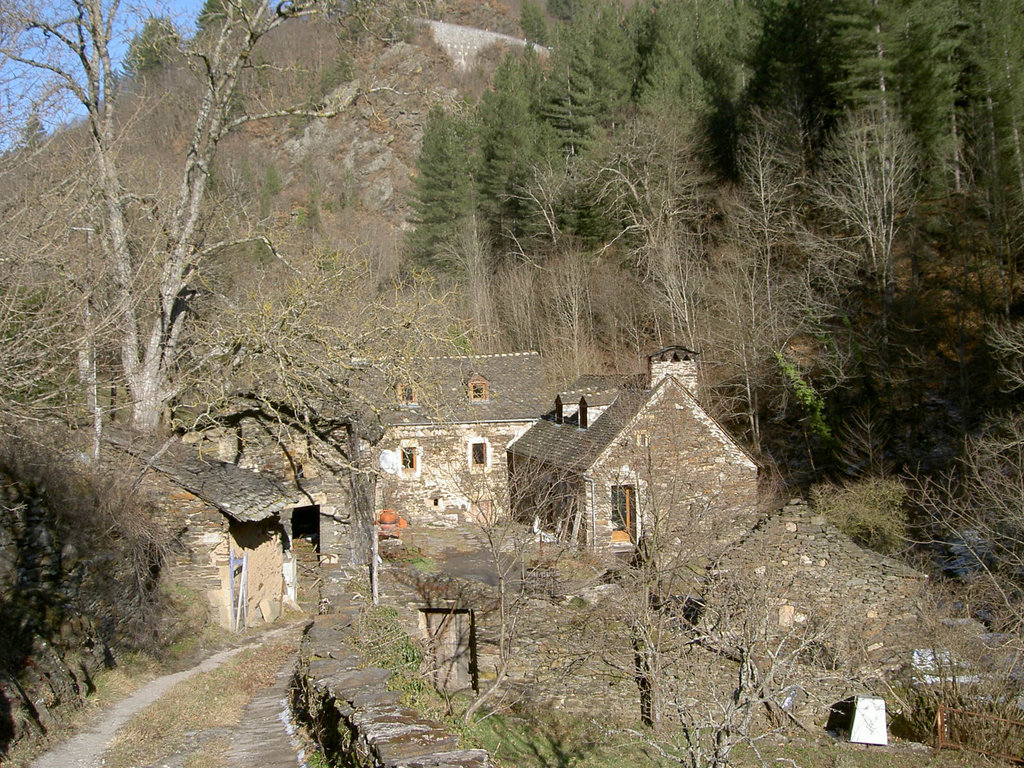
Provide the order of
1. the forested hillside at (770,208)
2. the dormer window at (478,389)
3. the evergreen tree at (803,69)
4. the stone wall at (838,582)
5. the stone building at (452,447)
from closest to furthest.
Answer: the stone wall at (838,582) → the forested hillside at (770,208) → the stone building at (452,447) → the dormer window at (478,389) → the evergreen tree at (803,69)

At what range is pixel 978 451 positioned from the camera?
20.6m

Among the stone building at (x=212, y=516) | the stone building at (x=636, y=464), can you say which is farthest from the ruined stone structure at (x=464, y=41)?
the stone building at (x=212, y=516)

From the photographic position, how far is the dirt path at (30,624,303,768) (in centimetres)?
755

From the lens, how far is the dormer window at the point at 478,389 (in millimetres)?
31188

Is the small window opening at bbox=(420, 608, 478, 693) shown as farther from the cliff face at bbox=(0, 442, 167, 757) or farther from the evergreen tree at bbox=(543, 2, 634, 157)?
the evergreen tree at bbox=(543, 2, 634, 157)

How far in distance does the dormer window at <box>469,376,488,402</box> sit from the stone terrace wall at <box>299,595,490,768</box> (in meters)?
21.0

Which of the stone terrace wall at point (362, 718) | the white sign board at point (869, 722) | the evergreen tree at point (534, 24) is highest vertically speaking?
the evergreen tree at point (534, 24)

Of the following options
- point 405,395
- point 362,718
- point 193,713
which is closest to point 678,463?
point 405,395

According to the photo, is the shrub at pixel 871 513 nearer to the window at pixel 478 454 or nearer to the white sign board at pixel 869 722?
the white sign board at pixel 869 722

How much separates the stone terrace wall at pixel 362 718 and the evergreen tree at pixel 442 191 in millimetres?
37649

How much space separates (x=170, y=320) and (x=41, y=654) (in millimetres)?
9689

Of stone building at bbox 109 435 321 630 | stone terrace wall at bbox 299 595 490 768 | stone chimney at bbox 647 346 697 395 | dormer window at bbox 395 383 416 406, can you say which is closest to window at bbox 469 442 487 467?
dormer window at bbox 395 383 416 406

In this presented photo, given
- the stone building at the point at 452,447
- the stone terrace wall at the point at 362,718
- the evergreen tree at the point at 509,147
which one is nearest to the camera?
the stone terrace wall at the point at 362,718

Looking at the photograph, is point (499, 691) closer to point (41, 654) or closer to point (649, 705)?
point (649, 705)
